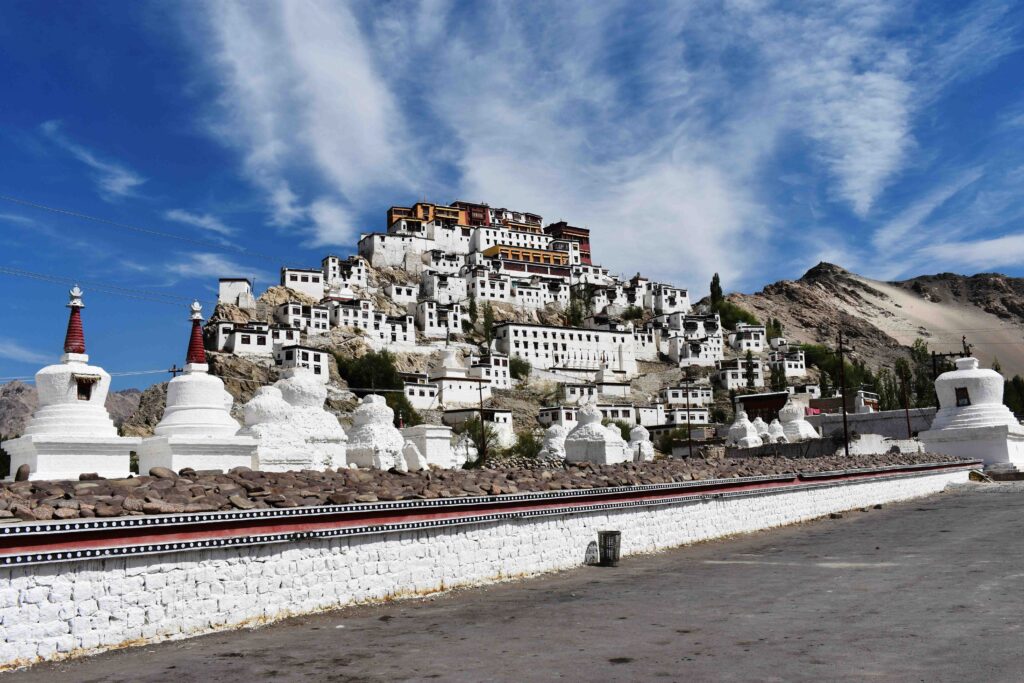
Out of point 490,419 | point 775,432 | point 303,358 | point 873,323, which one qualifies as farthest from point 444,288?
point 873,323

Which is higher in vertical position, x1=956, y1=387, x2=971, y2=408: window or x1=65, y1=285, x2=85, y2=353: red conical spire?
x1=65, y1=285, x2=85, y2=353: red conical spire

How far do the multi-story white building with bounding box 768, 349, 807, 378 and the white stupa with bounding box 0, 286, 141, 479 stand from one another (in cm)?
9770

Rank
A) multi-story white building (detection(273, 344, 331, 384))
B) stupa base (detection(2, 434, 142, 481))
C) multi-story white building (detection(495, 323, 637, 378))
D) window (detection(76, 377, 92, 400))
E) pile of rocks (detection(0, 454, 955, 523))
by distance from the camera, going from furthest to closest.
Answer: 1. multi-story white building (detection(495, 323, 637, 378))
2. multi-story white building (detection(273, 344, 331, 384))
3. window (detection(76, 377, 92, 400))
4. stupa base (detection(2, 434, 142, 481))
5. pile of rocks (detection(0, 454, 955, 523))

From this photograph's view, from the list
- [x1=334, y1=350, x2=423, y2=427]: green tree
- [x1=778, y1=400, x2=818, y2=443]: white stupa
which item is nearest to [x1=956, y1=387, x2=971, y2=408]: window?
[x1=778, y1=400, x2=818, y2=443]: white stupa

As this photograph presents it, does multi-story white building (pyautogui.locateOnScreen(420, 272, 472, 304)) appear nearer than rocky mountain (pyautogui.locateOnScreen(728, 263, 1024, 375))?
Yes

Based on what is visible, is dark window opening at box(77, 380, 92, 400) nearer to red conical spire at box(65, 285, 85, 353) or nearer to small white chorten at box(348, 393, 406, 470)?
red conical spire at box(65, 285, 85, 353)

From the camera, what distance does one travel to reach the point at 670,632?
331 inches

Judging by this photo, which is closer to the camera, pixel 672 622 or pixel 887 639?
pixel 887 639

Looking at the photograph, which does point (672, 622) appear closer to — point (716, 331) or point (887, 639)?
point (887, 639)

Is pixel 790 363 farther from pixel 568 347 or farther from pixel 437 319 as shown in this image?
pixel 437 319

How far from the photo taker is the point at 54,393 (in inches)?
663

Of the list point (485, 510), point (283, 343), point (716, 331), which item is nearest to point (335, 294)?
point (283, 343)

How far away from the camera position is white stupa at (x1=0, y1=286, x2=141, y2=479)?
15.9 metres

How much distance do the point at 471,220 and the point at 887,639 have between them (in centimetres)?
12025
